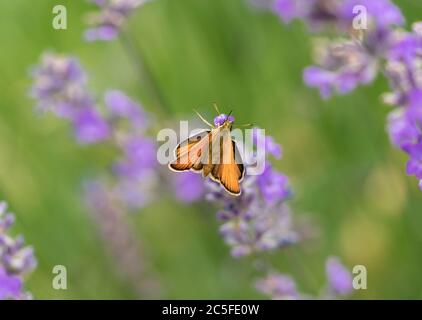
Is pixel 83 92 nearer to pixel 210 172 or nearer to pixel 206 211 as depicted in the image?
pixel 206 211

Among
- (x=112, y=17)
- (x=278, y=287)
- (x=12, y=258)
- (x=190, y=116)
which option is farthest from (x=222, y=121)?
(x=190, y=116)

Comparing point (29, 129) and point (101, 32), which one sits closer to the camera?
point (101, 32)

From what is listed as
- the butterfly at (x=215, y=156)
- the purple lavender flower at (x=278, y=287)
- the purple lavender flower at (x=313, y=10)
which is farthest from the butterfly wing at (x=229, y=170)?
the purple lavender flower at (x=313, y=10)

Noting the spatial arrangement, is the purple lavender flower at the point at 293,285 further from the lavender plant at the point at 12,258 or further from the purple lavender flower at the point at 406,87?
the lavender plant at the point at 12,258

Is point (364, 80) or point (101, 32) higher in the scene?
point (101, 32)

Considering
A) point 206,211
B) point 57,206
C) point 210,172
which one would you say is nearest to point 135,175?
point 206,211

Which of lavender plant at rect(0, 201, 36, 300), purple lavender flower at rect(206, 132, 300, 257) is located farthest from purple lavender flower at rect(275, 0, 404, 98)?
lavender plant at rect(0, 201, 36, 300)

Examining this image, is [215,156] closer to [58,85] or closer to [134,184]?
[58,85]
